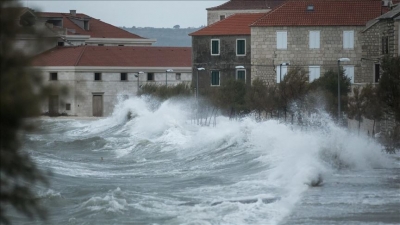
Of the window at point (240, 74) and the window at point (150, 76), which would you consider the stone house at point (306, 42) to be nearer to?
the window at point (240, 74)

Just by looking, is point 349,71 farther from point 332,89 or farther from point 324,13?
point 332,89

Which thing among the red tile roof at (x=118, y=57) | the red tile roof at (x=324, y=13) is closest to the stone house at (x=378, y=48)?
the red tile roof at (x=324, y=13)

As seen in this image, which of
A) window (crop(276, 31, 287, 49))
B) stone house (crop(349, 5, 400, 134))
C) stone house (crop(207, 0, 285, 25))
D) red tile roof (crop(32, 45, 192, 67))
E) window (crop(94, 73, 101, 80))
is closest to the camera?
stone house (crop(349, 5, 400, 134))

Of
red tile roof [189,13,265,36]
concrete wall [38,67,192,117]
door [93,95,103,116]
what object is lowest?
door [93,95,103,116]

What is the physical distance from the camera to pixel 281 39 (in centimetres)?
5306

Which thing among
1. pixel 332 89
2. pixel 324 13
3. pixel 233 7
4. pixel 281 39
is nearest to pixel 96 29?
pixel 233 7

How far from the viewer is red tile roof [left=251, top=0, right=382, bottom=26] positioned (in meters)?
53.2

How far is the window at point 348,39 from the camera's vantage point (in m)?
53.1

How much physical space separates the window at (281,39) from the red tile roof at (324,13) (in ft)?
1.47

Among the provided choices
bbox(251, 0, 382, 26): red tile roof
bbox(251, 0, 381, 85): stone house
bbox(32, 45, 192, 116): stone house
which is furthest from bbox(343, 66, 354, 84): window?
bbox(32, 45, 192, 116): stone house

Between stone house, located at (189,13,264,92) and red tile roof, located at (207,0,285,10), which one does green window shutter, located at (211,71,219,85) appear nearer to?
stone house, located at (189,13,264,92)

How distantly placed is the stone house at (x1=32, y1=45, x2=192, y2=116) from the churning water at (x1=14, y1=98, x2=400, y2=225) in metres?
21.7

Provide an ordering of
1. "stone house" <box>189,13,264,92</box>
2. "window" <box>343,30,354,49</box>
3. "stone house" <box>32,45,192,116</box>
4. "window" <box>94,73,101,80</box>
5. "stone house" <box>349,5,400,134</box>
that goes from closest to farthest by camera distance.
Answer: "stone house" <box>349,5,400,134</box> < "window" <box>343,30,354,49</box> < "stone house" <box>189,13,264,92</box> < "stone house" <box>32,45,192,116</box> < "window" <box>94,73,101,80</box>

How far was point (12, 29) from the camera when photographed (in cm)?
753
